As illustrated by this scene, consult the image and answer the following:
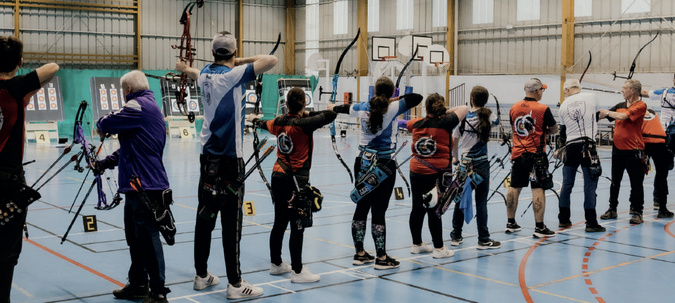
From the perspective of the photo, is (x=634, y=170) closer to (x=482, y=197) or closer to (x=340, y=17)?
(x=482, y=197)

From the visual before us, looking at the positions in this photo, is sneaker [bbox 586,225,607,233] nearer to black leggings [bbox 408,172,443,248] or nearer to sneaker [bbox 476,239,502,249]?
sneaker [bbox 476,239,502,249]

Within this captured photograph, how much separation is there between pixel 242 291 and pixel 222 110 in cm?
121

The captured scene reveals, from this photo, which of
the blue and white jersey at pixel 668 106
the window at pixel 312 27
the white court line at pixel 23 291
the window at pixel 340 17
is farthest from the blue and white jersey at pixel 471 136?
the window at pixel 312 27

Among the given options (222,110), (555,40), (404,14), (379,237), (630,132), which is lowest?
(379,237)

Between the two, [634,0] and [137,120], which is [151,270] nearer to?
[137,120]

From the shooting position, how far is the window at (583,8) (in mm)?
21250

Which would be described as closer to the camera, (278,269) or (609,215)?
(278,269)

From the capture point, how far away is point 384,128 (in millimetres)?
5473

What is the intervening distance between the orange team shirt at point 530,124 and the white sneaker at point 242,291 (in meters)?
3.27

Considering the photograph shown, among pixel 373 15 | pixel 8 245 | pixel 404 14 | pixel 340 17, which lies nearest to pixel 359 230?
pixel 8 245

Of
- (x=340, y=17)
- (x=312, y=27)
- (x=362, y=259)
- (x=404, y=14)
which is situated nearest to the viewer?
(x=362, y=259)

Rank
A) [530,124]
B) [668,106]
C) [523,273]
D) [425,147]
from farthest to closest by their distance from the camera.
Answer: [668,106] → [530,124] → [425,147] → [523,273]

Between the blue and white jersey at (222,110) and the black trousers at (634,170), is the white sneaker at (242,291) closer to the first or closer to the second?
the blue and white jersey at (222,110)

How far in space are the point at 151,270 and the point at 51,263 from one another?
1732 millimetres
